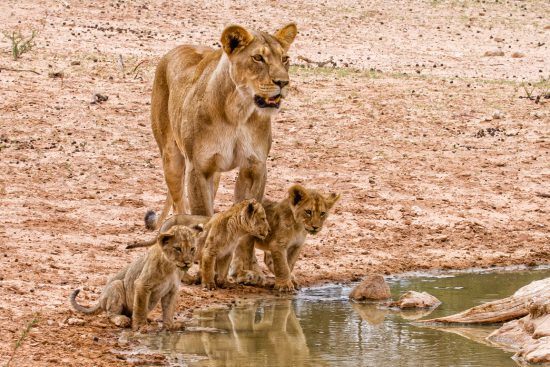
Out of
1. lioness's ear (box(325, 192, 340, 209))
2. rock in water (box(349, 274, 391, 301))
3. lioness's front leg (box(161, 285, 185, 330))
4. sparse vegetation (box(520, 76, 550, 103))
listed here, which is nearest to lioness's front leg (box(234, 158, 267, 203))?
lioness's ear (box(325, 192, 340, 209))

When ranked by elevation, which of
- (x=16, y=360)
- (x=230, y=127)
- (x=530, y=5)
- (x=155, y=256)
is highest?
(x=530, y=5)

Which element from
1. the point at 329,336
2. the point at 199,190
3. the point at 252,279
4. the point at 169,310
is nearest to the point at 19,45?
the point at 199,190

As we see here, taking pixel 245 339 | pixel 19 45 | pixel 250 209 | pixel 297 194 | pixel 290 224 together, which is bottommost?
pixel 245 339

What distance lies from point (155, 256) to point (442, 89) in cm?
962

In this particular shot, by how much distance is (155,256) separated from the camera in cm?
847

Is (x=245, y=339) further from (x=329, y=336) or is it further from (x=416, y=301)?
(x=416, y=301)

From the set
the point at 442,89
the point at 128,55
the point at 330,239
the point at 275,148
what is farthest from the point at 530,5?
the point at 330,239

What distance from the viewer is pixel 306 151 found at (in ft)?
48.8

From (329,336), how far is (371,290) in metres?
1.25

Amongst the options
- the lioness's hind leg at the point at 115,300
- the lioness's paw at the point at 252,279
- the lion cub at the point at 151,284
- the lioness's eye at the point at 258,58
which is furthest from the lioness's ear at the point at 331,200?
the lioness's hind leg at the point at 115,300

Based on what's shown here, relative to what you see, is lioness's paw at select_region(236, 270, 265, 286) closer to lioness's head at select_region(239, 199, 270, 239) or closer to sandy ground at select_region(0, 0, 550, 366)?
sandy ground at select_region(0, 0, 550, 366)

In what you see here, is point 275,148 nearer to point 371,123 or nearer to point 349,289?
point 371,123

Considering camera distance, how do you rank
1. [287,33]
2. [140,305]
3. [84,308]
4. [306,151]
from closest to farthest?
1. [140,305]
2. [84,308]
3. [287,33]
4. [306,151]

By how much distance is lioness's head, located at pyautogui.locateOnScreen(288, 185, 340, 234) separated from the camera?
32.4 feet
